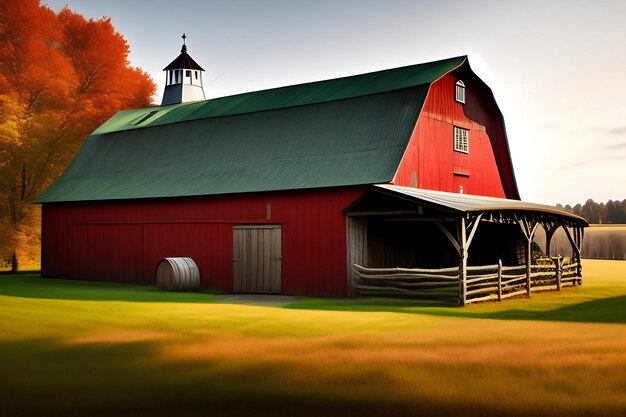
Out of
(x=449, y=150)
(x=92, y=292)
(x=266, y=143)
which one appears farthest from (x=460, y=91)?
(x=92, y=292)

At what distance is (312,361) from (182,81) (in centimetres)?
3460

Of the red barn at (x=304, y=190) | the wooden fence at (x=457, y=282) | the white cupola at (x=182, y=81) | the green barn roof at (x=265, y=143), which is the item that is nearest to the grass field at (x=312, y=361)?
the wooden fence at (x=457, y=282)

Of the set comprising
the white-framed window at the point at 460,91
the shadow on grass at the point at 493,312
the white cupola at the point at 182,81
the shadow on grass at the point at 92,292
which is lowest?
the shadow on grass at the point at 493,312

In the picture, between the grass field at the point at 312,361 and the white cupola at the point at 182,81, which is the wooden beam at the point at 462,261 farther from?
the white cupola at the point at 182,81

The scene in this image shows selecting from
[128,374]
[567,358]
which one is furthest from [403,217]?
[128,374]

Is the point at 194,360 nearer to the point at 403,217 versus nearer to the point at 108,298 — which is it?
the point at 108,298

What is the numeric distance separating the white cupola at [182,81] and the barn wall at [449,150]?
19.9 metres

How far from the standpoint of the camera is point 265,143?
88.6 feet

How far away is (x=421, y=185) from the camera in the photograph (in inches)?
968

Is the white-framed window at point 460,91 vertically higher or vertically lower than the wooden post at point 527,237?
higher

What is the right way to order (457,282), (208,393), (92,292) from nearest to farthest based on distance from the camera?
(208,393) → (457,282) → (92,292)

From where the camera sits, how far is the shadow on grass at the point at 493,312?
16797mm

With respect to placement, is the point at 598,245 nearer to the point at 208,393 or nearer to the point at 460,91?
the point at 460,91

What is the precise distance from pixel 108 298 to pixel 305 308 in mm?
6378
